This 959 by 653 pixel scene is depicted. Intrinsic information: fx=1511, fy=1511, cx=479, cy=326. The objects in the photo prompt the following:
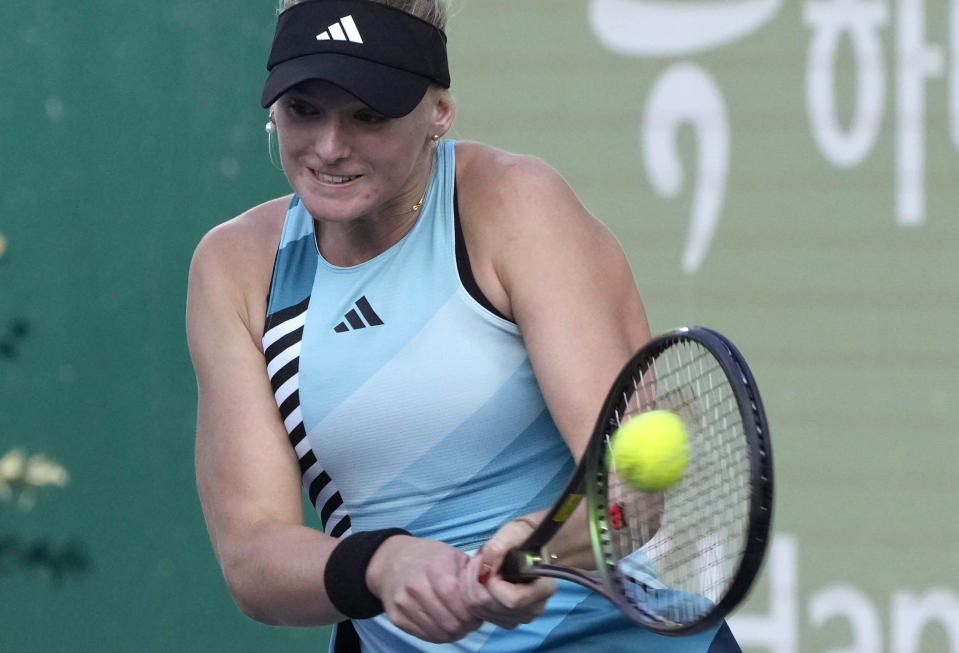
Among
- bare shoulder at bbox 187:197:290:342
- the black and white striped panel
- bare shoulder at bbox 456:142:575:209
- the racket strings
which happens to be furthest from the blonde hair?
the racket strings

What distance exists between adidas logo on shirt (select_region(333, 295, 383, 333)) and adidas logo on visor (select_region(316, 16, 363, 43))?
40 centimetres

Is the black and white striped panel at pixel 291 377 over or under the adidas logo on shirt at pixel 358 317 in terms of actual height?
under

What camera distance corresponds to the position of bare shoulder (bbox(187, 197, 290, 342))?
8.06 ft

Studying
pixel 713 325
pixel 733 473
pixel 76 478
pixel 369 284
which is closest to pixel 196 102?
pixel 76 478

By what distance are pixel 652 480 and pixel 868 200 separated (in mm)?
2551

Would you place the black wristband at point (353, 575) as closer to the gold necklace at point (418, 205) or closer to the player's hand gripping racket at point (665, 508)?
the player's hand gripping racket at point (665, 508)

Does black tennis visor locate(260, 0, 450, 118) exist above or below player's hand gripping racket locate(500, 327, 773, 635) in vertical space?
above

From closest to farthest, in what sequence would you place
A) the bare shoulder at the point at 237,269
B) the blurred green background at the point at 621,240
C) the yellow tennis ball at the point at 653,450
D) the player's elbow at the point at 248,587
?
the yellow tennis ball at the point at 653,450, the player's elbow at the point at 248,587, the bare shoulder at the point at 237,269, the blurred green background at the point at 621,240

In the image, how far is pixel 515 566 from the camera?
2.01 m

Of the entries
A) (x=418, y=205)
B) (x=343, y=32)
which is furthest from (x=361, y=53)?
(x=418, y=205)

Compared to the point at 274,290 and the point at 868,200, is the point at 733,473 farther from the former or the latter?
the point at 868,200

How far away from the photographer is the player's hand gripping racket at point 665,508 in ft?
6.45

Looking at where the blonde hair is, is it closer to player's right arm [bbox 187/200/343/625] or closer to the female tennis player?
the female tennis player

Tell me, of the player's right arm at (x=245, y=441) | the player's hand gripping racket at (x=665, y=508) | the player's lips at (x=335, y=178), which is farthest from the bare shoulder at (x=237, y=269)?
the player's hand gripping racket at (x=665, y=508)
